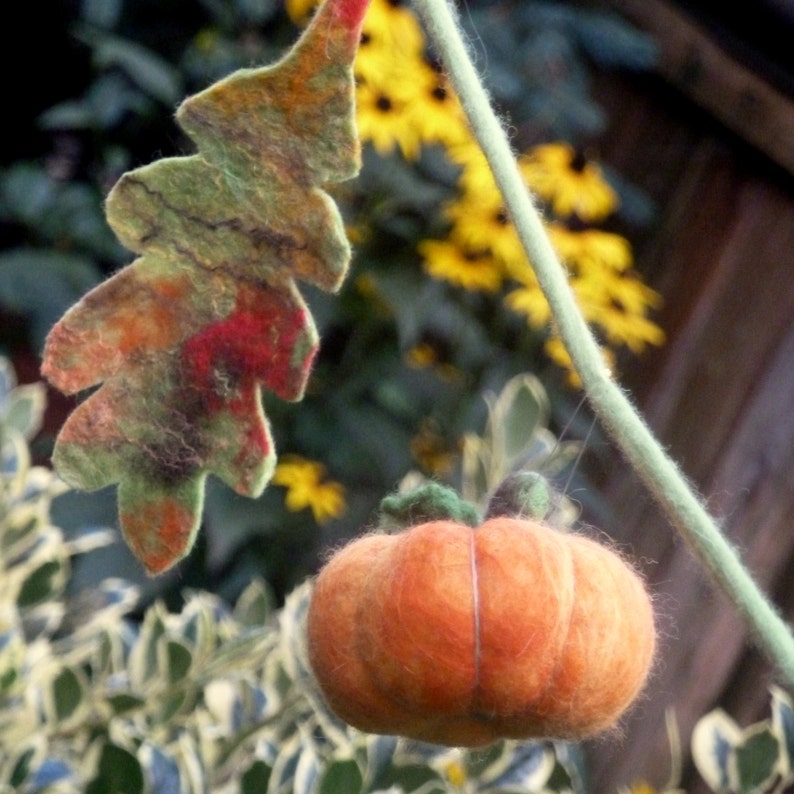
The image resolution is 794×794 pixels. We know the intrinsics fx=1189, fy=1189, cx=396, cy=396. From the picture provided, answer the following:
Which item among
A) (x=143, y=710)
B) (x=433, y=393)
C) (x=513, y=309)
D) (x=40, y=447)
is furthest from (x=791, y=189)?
(x=143, y=710)

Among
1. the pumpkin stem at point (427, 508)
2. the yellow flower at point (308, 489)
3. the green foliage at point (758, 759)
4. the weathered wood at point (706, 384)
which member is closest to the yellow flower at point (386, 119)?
the yellow flower at point (308, 489)

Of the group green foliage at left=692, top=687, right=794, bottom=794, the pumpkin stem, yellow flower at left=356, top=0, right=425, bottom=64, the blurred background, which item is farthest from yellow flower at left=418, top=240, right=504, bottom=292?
the pumpkin stem

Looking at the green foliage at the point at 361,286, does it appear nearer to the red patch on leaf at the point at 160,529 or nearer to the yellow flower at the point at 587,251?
the yellow flower at the point at 587,251

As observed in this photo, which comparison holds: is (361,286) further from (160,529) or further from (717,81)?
(160,529)

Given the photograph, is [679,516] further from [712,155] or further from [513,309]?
[712,155]

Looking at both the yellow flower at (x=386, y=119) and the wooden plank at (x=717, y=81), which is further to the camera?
the wooden plank at (x=717, y=81)

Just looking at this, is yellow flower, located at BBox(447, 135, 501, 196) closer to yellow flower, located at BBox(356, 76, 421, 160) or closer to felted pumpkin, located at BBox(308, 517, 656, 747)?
yellow flower, located at BBox(356, 76, 421, 160)
